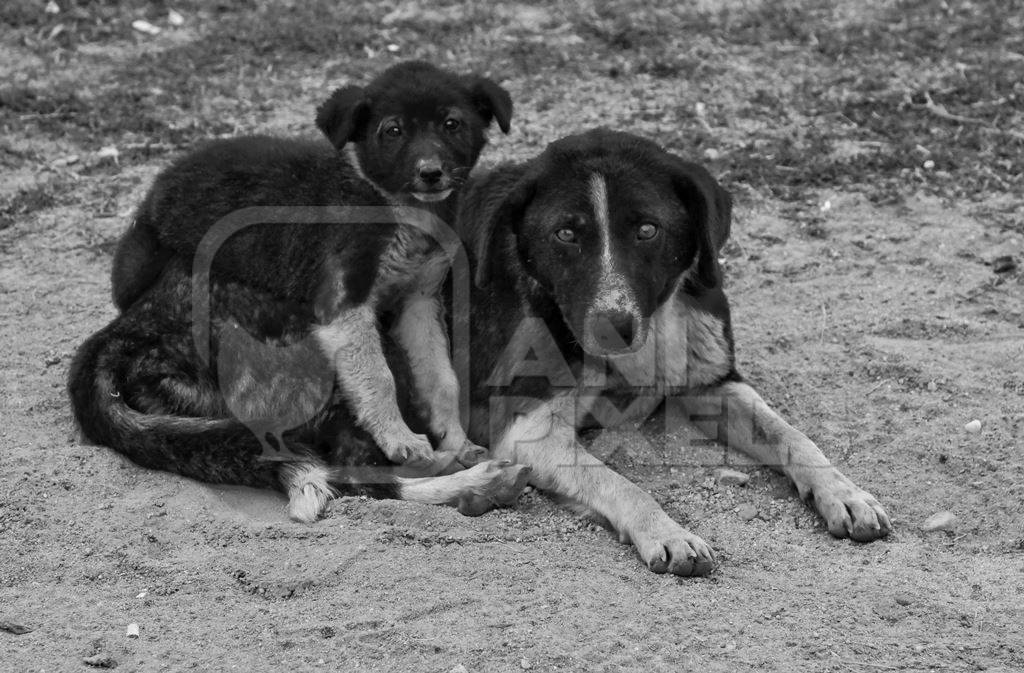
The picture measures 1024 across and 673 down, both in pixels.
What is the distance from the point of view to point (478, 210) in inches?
243

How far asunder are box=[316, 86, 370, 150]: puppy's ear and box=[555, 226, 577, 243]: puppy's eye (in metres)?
1.24

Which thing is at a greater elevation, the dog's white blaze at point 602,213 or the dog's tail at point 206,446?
the dog's white blaze at point 602,213

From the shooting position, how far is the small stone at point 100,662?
4613 mm

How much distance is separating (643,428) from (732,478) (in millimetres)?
584

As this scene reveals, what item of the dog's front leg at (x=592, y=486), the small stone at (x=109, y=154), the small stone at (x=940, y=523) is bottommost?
the small stone at (x=109, y=154)

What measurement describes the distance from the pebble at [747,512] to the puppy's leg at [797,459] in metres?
0.21

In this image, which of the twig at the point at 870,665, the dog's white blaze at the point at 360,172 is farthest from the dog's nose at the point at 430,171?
the twig at the point at 870,665

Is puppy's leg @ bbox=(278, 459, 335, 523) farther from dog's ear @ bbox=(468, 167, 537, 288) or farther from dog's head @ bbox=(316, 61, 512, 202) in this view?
dog's head @ bbox=(316, 61, 512, 202)

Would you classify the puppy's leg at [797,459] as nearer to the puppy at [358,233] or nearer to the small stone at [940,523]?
the small stone at [940,523]

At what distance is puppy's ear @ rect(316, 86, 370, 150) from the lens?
6.42 meters

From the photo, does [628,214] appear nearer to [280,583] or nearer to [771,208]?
[280,583]

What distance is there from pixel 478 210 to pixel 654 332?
0.96 m

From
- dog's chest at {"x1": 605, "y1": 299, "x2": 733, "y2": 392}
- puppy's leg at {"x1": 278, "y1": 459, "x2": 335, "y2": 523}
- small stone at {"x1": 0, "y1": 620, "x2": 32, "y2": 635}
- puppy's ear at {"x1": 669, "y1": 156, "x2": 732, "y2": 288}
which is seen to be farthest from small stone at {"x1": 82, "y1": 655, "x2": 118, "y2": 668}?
puppy's ear at {"x1": 669, "y1": 156, "x2": 732, "y2": 288}

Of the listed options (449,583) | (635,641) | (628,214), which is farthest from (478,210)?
(635,641)
